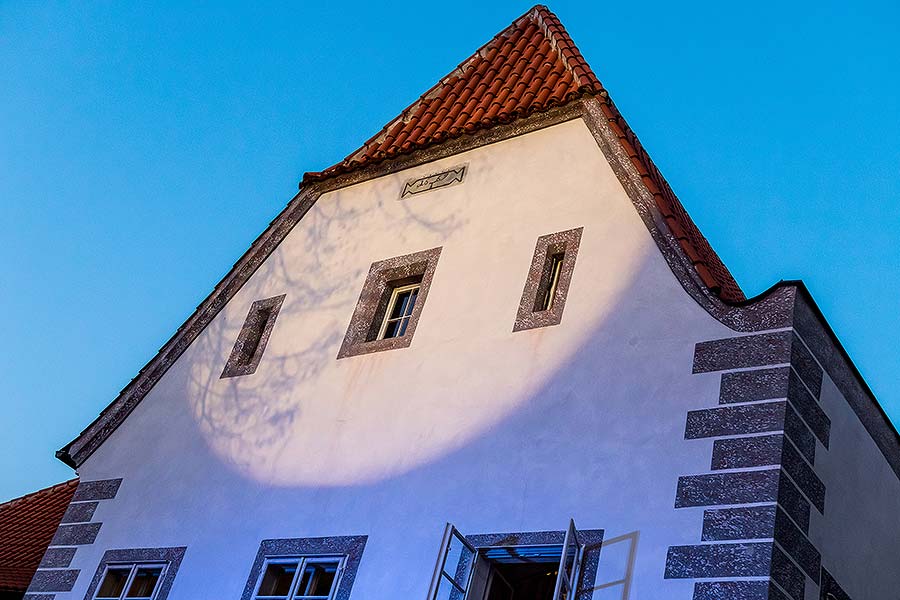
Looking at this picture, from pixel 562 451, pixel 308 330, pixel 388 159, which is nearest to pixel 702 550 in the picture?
pixel 562 451

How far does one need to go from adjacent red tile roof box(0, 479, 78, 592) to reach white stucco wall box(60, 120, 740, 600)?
72.5 inches

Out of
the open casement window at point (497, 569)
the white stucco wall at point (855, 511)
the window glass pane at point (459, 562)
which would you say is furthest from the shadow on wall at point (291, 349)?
the white stucco wall at point (855, 511)

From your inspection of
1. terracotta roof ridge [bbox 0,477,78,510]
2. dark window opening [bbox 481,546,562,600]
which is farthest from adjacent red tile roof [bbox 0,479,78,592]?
dark window opening [bbox 481,546,562,600]

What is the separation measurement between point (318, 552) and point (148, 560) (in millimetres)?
2200

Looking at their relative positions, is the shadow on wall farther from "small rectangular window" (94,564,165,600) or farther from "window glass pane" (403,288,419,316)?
"small rectangular window" (94,564,165,600)

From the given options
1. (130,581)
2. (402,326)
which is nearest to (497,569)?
(402,326)

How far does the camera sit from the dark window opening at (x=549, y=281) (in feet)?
36.0

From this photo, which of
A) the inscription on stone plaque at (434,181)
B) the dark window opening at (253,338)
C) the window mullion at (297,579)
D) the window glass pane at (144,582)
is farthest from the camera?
the dark window opening at (253,338)

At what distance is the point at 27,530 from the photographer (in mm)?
15266

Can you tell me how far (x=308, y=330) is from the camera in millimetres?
12695

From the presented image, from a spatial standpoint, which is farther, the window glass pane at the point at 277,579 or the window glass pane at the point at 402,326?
the window glass pane at the point at 402,326

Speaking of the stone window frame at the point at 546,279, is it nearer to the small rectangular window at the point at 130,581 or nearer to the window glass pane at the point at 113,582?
the small rectangular window at the point at 130,581

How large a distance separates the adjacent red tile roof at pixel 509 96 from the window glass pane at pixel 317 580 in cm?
482

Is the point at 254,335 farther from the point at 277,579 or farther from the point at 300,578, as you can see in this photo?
the point at 300,578
